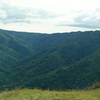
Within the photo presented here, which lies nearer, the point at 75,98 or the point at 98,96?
the point at 75,98

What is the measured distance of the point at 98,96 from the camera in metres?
19.4

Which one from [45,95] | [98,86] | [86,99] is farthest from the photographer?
[98,86]

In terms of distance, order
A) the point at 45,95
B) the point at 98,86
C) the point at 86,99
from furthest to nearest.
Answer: the point at 98,86, the point at 45,95, the point at 86,99

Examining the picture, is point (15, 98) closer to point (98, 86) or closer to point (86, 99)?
point (86, 99)

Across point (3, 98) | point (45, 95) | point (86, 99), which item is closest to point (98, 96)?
point (86, 99)

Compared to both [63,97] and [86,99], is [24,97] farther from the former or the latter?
[86,99]

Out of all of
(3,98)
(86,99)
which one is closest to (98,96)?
(86,99)

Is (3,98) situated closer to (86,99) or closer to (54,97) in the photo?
(54,97)

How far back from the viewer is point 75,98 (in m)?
18.2

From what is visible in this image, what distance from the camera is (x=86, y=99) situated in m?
17.8

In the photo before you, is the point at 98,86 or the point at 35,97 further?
the point at 98,86

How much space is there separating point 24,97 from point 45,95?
1332mm

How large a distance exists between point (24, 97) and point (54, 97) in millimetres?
1701

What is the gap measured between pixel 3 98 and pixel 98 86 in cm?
974
